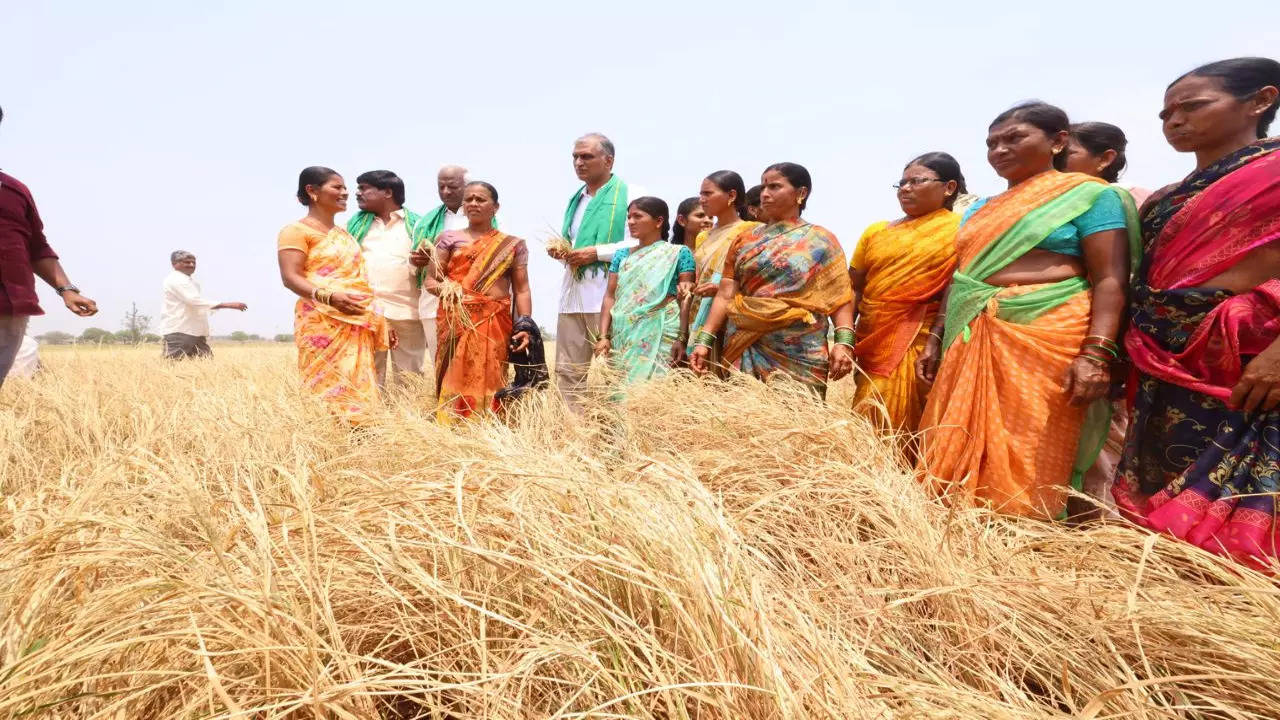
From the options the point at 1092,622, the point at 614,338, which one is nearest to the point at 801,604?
the point at 1092,622

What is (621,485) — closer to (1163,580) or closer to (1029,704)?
(1029,704)

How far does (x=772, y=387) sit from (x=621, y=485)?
6.54 feet

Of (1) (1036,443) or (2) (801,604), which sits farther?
(1) (1036,443)

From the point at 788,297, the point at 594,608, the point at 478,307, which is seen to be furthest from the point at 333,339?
the point at 594,608

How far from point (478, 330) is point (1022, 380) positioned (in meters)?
3.40

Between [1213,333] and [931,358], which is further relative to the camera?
[931,358]

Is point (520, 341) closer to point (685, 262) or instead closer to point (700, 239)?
point (685, 262)

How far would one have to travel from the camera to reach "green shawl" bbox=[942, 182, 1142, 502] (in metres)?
2.45

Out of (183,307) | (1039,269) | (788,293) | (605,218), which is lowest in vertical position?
(183,307)

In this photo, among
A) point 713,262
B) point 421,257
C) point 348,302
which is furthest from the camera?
point 421,257

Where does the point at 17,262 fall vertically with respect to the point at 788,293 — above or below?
above

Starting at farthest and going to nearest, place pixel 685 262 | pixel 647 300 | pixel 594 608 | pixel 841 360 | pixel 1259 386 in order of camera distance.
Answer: pixel 685 262
pixel 647 300
pixel 841 360
pixel 1259 386
pixel 594 608

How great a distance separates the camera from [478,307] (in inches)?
185

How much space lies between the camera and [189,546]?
6.12ft
